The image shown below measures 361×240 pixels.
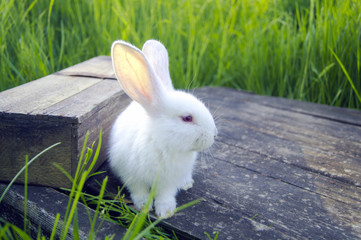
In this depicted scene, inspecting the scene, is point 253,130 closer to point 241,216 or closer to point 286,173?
point 286,173

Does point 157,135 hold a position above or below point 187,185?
above

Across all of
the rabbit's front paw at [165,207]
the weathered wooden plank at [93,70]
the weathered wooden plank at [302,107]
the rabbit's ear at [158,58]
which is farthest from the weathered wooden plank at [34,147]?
the weathered wooden plank at [302,107]

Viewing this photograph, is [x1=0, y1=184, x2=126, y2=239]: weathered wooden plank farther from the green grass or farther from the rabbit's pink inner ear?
the rabbit's pink inner ear

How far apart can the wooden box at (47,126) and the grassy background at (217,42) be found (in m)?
0.71

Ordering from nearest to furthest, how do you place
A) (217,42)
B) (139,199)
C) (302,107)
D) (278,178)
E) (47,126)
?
1. (47,126)
2. (139,199)
3. (278,178)
4. (302,107)
5. (217,42)

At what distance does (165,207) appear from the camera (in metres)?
1.87

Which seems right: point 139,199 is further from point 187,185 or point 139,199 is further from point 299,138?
point 299,138

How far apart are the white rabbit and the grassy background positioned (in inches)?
44.6

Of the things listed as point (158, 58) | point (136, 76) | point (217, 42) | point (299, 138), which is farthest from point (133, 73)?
point (217, 42)

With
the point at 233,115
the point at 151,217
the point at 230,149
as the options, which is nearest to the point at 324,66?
the point at 233,115

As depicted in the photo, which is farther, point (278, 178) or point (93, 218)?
point (278, 178)

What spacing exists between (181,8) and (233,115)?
1.53 metres

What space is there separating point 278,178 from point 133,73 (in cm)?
107

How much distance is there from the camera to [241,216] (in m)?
1.88
